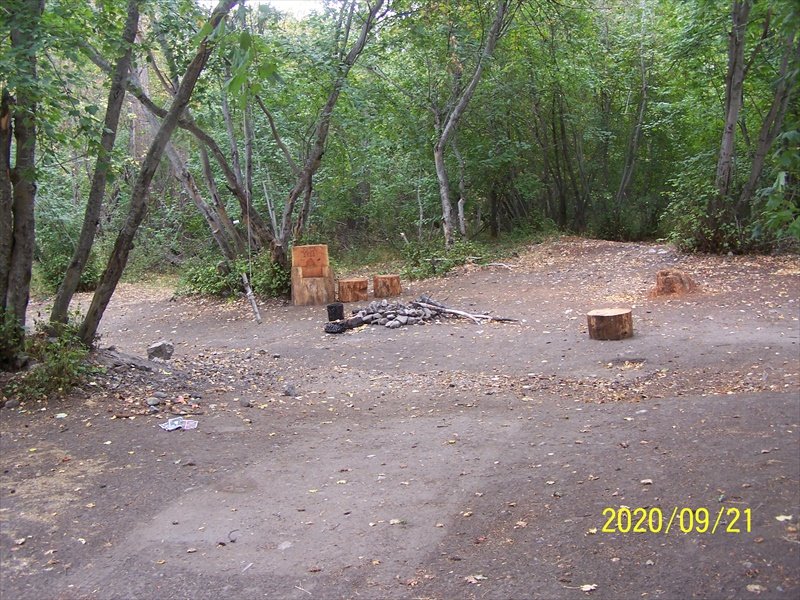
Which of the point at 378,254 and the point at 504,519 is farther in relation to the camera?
the point at 378,254

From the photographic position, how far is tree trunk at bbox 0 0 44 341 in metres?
5.16

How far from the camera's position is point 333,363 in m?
8.31

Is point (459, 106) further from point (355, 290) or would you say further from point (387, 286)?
point (355, 290)

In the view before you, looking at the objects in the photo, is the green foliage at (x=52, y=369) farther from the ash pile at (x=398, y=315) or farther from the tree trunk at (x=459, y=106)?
the tree trunk at (x=459, y=106)

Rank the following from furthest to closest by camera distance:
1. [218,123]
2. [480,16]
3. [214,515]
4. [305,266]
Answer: [218,123]
[480,16]
[305,266]
[214,515]

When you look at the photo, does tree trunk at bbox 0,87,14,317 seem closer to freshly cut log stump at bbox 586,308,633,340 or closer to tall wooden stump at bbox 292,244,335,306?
freshly cut log stump at bbox 586,308,633,340

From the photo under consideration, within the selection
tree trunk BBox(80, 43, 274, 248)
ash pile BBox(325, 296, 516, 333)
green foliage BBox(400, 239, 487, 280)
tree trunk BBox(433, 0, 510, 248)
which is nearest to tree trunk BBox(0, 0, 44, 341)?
ash pile BBox(325, 296, 516, 333)

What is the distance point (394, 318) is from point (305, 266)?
275 centimetres

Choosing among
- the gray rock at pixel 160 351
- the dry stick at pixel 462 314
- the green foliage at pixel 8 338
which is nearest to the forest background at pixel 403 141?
the green foliage at pixel 8 338

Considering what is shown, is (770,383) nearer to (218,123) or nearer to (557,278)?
(557,278)

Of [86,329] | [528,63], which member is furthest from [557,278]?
[86,329]

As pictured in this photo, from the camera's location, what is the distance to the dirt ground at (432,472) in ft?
10.6

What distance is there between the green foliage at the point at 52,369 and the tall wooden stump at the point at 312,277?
19.4ft

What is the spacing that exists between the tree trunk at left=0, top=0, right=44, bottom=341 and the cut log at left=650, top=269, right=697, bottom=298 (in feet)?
25.5
